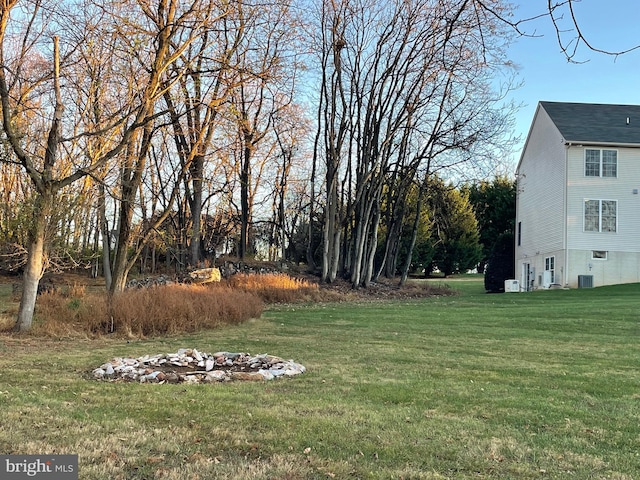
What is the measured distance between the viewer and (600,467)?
3658 millimetres

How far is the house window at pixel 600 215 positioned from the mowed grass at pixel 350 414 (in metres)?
18.4

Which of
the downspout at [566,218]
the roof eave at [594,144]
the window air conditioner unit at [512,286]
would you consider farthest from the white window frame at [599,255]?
the roof eave at [594,144]

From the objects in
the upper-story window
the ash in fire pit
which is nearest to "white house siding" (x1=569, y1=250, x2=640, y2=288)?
the upper-story window

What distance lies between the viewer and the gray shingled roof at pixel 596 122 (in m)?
26.7

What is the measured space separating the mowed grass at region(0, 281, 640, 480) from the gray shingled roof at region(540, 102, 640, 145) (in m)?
19.7

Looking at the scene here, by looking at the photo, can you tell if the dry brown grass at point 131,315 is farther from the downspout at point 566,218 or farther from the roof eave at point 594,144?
the roof eave at point 594,144

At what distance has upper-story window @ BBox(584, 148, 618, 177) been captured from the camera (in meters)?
26.7

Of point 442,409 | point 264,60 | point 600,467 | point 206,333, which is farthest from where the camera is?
point 264,60

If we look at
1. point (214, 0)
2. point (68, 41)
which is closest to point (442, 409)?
point (214, 0)

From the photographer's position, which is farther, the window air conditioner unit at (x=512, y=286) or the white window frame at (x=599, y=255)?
the window air conditioner unit at (x=512, y=286)

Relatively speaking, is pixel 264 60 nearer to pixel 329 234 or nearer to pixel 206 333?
pixel 206 333

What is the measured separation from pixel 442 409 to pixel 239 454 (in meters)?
2.03

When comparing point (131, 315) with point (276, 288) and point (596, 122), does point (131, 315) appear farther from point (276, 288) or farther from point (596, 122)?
point (596, 122)

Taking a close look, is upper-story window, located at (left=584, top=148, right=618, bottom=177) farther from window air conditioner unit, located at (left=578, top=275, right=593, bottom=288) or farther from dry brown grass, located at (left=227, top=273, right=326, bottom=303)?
dry brown grass, located at (left=227, top=273, right=326, bottom=303)
